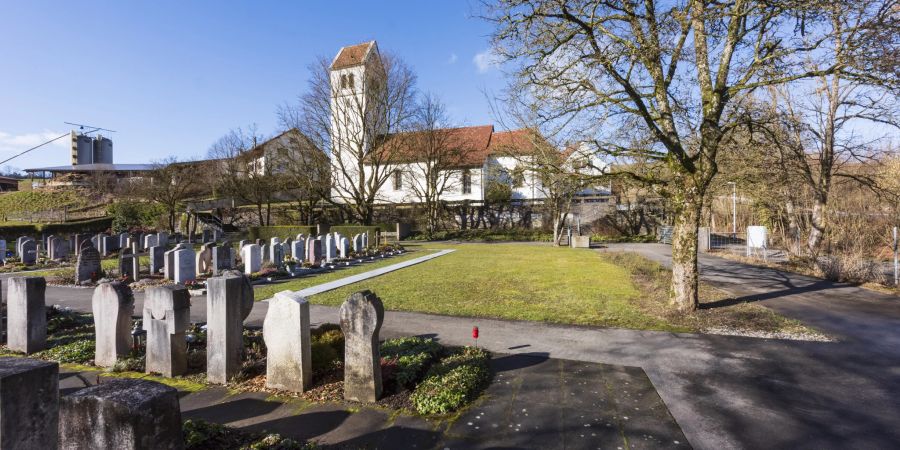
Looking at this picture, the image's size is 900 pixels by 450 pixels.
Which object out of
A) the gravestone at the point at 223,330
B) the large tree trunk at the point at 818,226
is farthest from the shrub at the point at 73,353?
the large tree trunk at the point at 818,226

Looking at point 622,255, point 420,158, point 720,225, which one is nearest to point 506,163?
point 420,158

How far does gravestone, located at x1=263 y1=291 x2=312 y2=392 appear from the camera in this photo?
4.75m

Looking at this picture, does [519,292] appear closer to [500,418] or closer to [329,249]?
[500,418]

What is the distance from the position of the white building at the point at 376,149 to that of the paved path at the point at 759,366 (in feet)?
67.4

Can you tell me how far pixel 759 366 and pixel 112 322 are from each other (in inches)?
348

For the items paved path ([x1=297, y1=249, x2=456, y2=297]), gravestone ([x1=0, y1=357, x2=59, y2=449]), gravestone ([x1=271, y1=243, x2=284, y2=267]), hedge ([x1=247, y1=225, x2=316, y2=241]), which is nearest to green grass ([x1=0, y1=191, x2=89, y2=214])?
hedge ([x1=247, y1=225, x2=316, y2=241])

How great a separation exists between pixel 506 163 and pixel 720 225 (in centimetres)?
1905

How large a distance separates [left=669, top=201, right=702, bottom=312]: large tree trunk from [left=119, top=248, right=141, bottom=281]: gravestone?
621 inches

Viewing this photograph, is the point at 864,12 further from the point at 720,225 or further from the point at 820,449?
the point at 720,225

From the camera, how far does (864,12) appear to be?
272 inches

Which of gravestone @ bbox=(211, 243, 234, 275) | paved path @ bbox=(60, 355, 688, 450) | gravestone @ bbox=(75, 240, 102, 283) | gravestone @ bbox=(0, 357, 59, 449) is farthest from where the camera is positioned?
gravestone @ bbox=(211, 243, 234, 275)

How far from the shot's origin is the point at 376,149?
113 ft

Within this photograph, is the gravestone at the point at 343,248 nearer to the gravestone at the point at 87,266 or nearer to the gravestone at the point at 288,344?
the gravestone at the point at 87,266

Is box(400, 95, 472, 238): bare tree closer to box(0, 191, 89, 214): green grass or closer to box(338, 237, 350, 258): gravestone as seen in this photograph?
box(338, 237, 350, 258): gravestone
